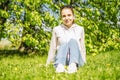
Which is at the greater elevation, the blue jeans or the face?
the face

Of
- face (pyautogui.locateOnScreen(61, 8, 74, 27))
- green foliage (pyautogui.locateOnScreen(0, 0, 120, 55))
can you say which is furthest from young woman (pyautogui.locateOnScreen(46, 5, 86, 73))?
green foliage (pyautogui.locateOnScreen(0, 0, 120, 55))

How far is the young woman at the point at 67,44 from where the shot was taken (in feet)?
29.3

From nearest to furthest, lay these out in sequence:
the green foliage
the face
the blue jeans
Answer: the blue jeans < the face < the green foliage

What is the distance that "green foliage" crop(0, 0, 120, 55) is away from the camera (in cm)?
1981

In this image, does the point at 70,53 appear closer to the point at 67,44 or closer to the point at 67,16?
the point at 67,44

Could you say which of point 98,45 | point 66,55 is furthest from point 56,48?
point 98,45

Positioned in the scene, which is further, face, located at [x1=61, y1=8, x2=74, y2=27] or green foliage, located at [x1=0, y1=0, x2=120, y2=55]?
green foliage, located at [x1=0, y1=0, x2=120, y2=55]

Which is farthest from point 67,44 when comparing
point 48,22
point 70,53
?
point 48,22

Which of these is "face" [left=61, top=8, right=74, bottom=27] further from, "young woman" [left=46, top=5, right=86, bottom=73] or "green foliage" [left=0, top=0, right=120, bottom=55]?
"green foliage" [left=0, top=0, right=120, bottom=55]

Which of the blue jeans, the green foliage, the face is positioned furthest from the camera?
the green foliage

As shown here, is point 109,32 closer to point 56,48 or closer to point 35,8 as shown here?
point 35,8

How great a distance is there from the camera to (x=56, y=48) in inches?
389

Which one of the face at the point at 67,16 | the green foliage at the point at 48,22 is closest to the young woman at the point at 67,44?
the face at the point at 67,16

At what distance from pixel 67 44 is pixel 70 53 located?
30cm
